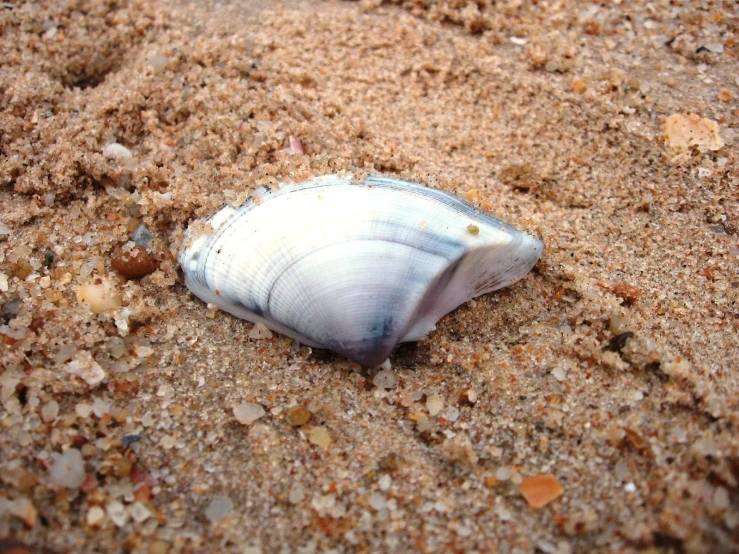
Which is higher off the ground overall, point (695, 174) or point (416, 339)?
point (695, 174)

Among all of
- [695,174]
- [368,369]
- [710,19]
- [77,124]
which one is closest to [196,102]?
[77,124]

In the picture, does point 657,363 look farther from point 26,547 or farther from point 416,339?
point 26,547

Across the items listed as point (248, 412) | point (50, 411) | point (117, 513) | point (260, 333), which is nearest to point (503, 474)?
point (248, 412)

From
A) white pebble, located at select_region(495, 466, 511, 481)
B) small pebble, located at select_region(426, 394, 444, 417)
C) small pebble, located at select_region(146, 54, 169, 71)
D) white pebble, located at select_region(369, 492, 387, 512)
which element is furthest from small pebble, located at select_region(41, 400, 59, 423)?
small pebble, located at select_region(146, 54, 169, 71)

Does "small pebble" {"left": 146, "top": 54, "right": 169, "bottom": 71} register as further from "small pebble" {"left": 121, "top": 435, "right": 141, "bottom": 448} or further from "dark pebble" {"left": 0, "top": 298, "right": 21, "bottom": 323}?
"small pebble" {"left": 121, "top": 435, "right": 141, "bottom": 448}

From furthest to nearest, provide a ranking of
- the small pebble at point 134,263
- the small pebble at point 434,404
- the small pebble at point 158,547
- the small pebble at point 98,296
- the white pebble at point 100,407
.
A: the small pebble at point 134,263, the small pebble at point 98,296, the small pebble at point 434,404, the white pebble at point 100,407, the small pebble at point 158,547

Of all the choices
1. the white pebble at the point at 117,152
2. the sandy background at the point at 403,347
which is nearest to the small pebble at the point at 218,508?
the sandy background at the point at 403,347

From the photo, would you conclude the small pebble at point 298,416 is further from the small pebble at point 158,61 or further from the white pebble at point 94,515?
the small pebble at point 158,61
